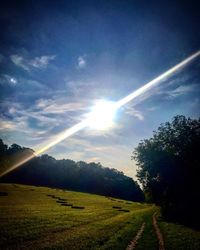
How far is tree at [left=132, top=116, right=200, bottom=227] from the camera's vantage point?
63.9m

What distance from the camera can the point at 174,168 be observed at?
6638cm

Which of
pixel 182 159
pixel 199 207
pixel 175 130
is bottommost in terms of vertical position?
pixel 199 207

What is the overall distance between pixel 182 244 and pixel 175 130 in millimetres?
47511

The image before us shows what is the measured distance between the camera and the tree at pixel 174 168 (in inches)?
2515

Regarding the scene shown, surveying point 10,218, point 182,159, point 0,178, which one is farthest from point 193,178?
point 0,178

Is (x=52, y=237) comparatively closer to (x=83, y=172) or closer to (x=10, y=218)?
(x=10, y=218)

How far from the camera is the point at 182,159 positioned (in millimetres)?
66688

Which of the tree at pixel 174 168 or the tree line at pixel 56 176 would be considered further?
the tree line at pixel 56 176

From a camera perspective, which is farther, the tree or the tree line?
the tree line

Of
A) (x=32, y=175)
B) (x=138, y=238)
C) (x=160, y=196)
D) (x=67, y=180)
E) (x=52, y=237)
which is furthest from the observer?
(x=67, y=180)

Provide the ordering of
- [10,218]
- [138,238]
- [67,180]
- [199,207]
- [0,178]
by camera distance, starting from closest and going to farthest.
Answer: [138,238] → [10,218] → [199,207] → [0,178] → [67,180]

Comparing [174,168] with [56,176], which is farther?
[56,176]

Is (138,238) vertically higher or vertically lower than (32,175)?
lower

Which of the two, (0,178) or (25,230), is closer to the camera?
(25,230)
